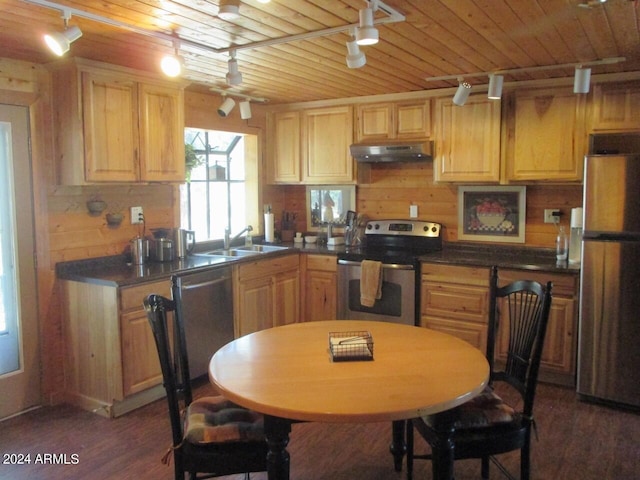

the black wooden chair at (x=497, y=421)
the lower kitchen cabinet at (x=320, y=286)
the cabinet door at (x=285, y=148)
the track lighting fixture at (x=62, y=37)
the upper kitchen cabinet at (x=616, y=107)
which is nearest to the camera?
the black wooden chair at (x=497, y=421)

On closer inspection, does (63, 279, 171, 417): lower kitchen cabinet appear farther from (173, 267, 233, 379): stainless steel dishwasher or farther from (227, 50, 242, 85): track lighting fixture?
(227, 50, 242, 85): track lighting fixture

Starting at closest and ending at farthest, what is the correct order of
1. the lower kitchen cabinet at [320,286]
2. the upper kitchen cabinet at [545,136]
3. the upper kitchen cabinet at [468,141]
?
1. the upper kitchen cabinet at [545,136]
2. the upper kitchen cabinet at [468,141]
3. the lower kitchen cabinet at [320,286]

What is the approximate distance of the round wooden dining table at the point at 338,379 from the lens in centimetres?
171

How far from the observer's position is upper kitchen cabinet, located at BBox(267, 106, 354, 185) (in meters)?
4.82

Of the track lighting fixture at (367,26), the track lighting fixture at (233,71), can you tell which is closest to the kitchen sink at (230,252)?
the track lighting fixture at (233,71)

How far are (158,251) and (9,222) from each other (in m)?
0.96

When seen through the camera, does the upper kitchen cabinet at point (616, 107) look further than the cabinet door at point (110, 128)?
Yes

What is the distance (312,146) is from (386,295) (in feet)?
5.12

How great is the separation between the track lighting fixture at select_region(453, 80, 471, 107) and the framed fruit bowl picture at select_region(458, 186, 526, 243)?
849 mm

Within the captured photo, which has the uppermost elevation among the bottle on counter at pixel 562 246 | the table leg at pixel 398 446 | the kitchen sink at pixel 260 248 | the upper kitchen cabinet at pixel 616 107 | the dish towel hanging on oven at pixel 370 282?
the upper kitchen cabinet at pixel 616 107

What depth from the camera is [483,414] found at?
2.15m

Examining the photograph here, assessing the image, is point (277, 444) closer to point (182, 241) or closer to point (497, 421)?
point (497, 421)

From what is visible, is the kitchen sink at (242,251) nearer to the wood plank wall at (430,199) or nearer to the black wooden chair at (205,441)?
the wood plank wall at (430,199)

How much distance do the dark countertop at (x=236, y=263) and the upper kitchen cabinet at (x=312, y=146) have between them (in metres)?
0.71
